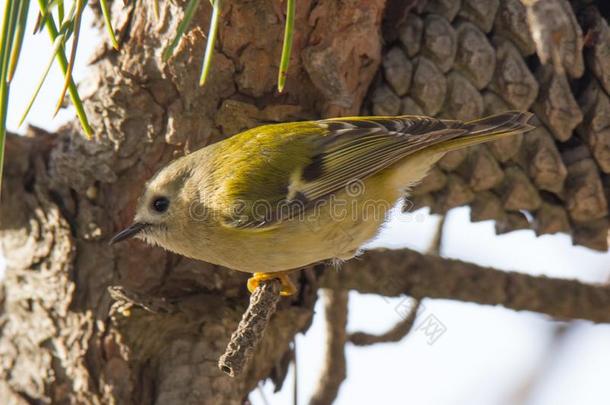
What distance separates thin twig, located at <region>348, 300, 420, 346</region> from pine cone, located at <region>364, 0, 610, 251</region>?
242 millimetres

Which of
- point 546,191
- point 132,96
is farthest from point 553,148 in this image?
point 132,96

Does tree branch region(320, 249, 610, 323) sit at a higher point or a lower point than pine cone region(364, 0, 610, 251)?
lower

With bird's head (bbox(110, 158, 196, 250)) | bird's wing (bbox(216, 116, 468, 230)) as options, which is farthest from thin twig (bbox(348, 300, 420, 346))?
bird's head (bbox(110, 158, 196, 250))

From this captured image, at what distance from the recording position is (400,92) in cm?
167

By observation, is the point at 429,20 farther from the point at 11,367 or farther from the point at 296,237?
the point at 11,367

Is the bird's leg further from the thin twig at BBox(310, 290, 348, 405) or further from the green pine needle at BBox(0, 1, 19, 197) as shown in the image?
the green pine needle at BBox(0, 1, 19, 197)

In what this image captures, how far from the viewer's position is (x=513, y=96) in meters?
1.69

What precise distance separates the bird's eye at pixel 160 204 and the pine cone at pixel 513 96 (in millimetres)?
446

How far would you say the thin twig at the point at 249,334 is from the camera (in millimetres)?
1182

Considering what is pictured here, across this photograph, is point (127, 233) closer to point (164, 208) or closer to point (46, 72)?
point (164, 208)

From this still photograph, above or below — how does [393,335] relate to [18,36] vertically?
below

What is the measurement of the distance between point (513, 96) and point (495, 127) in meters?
0.12

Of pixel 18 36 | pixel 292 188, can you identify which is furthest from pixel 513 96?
pixel 18 36

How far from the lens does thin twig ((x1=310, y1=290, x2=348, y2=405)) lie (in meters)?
1.79
